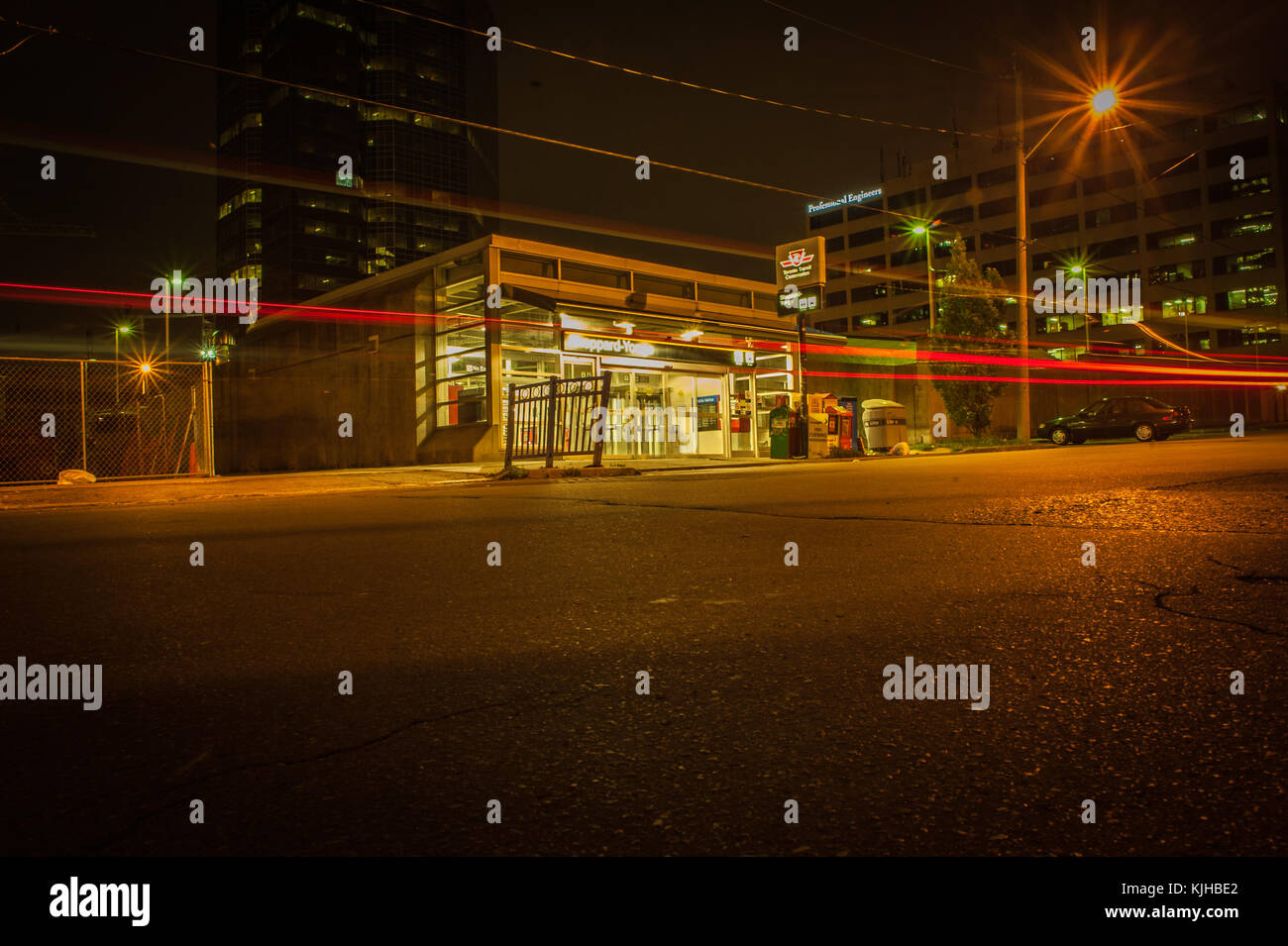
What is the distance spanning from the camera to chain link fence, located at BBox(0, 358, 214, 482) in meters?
16.3

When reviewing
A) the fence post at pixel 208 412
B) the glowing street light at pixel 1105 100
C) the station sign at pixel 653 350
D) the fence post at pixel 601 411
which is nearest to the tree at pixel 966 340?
the station sign at pixel 653 350

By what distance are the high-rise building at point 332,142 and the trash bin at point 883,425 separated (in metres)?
66.4

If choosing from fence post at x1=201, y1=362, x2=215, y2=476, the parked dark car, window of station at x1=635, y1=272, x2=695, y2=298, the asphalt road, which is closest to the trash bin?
the parked dark car

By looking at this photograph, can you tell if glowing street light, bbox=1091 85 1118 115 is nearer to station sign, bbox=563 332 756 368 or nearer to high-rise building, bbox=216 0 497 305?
station sign, bbox=563 332 756 368

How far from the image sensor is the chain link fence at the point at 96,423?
53.6 feet

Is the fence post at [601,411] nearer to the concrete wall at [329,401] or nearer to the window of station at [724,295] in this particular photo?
the concrete wall at [329,401]

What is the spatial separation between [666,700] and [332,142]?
98860 mm

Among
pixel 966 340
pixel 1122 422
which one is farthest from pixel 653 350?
pixel 1122 422

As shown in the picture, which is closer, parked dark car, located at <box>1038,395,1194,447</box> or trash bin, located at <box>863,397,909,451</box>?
trash bin, located at <box>863,397,909,451</box>

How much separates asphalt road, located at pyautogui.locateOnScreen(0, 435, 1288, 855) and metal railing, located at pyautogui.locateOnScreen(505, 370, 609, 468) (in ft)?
33.7

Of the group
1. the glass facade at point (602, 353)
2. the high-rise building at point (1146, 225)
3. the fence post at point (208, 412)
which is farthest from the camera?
the high-rise building at point (1146, 225)

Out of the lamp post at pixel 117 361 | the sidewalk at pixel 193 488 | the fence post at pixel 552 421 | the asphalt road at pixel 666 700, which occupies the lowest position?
the asphalt road at pixel 666 700
